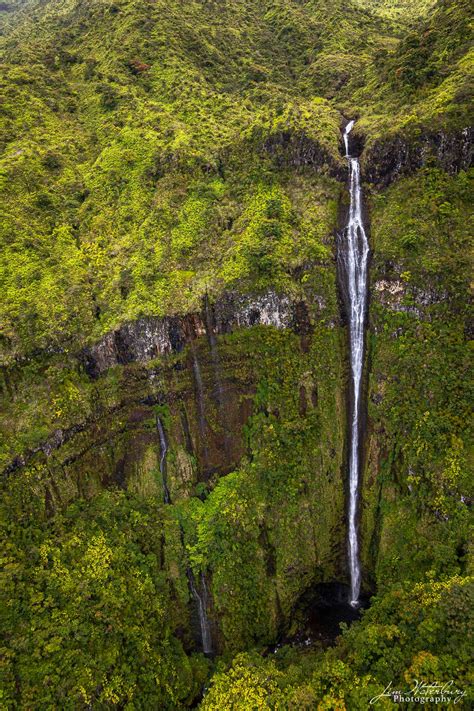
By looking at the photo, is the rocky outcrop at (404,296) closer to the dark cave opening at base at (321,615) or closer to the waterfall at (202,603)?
the dark cave opening at base at (321,615)

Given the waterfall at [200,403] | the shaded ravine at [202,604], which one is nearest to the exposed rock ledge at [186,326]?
the waterfall at [200,403]

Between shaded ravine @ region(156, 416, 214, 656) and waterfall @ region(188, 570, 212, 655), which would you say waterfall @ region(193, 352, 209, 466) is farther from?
waterfall @ region(188, 570, 212, 655)

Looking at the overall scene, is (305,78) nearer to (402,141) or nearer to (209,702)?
(402,141)

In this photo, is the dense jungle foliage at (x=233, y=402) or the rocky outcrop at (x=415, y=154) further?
the rocky outcrop at (x=415, y=154)

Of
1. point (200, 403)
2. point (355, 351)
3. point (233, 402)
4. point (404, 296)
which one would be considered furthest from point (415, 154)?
point (200, 403)
